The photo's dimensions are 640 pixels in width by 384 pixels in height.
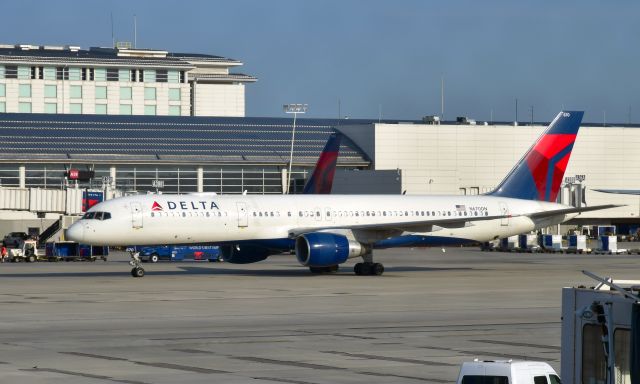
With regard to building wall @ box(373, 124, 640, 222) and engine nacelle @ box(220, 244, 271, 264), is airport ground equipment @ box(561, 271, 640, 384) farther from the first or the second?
building wall @ box(373, 124, 640, 222)

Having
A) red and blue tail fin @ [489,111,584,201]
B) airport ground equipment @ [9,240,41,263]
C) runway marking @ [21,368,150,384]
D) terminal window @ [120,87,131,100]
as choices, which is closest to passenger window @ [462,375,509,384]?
runway marking @ [21,368,150,384]

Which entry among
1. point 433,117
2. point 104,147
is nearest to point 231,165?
point 104,147

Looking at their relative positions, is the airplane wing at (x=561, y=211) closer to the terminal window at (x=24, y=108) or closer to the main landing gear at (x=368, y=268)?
the main landing gear at (x=368, y=268)

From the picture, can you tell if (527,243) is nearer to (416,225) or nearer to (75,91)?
(416,225)

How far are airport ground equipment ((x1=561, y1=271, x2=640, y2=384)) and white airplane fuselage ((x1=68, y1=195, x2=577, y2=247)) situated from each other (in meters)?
41.6

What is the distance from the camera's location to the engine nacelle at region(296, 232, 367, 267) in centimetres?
5312

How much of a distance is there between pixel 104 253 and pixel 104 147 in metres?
36.7

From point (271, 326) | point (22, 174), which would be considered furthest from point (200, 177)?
point (271, 326)

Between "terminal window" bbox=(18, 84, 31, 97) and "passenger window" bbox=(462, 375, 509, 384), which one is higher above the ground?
"terminal window" bbox=(18, 84, 31, 97)

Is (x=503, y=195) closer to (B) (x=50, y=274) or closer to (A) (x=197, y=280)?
(A) (x=197, y=280)

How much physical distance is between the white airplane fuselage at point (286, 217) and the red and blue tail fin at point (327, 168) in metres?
25.4

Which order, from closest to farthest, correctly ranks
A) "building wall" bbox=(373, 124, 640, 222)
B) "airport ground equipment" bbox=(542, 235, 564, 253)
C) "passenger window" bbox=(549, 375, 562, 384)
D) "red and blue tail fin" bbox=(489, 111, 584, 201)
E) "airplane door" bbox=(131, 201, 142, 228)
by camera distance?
"passenger window" bbox=(549, 375, 562, 384), "airplane door" bbox=(131, 201, 142, 228), "red and blue tail fin" bbox=(489, 111, 584, 201), "airport ground equipment" bbox=(542, 235, 564, 253), "building wall" bbox=(373, 124, 640, 222)

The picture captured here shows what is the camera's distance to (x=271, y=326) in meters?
32.3

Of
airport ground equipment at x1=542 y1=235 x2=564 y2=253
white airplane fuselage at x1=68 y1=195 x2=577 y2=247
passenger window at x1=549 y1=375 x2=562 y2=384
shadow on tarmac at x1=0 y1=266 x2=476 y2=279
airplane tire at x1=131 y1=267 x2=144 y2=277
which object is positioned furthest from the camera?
airport ground equipment at x1=542 y1=235 x2=564 y2=253
